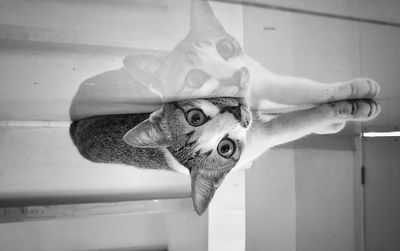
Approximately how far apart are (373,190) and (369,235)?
0.14 m

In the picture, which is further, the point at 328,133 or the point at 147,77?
the point at 328,133

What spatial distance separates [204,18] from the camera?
2.59 feet

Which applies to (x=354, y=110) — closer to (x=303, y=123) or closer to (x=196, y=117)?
(x=303, y=123)

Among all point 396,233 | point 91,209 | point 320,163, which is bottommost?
point 396,233

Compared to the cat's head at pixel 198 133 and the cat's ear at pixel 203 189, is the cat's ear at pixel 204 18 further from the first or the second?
the cat's ear at pixel 203 189

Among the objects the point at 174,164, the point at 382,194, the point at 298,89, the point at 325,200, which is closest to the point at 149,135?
the point at 174,164

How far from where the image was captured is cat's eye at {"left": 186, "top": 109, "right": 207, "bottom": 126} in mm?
741

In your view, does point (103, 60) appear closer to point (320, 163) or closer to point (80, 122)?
point (80, 122)

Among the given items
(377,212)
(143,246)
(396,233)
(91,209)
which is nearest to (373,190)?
(377,212)

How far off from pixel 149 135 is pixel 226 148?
179mm

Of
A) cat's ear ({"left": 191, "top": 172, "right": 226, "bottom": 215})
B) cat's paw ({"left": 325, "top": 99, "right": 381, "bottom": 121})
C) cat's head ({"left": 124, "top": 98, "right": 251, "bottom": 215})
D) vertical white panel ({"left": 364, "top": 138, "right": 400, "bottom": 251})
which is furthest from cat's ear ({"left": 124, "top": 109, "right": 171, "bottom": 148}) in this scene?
vertical white panel ({"left": 364, "top": 138, "right": 400, "bottom": 251})

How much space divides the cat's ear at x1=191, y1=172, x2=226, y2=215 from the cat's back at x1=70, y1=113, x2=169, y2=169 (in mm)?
79

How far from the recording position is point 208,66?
30.7 inches

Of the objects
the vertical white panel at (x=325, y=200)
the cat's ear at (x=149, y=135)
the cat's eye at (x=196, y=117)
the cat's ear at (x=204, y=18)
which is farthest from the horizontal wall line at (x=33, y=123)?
the vertical white panel at (x=325, y=200)
